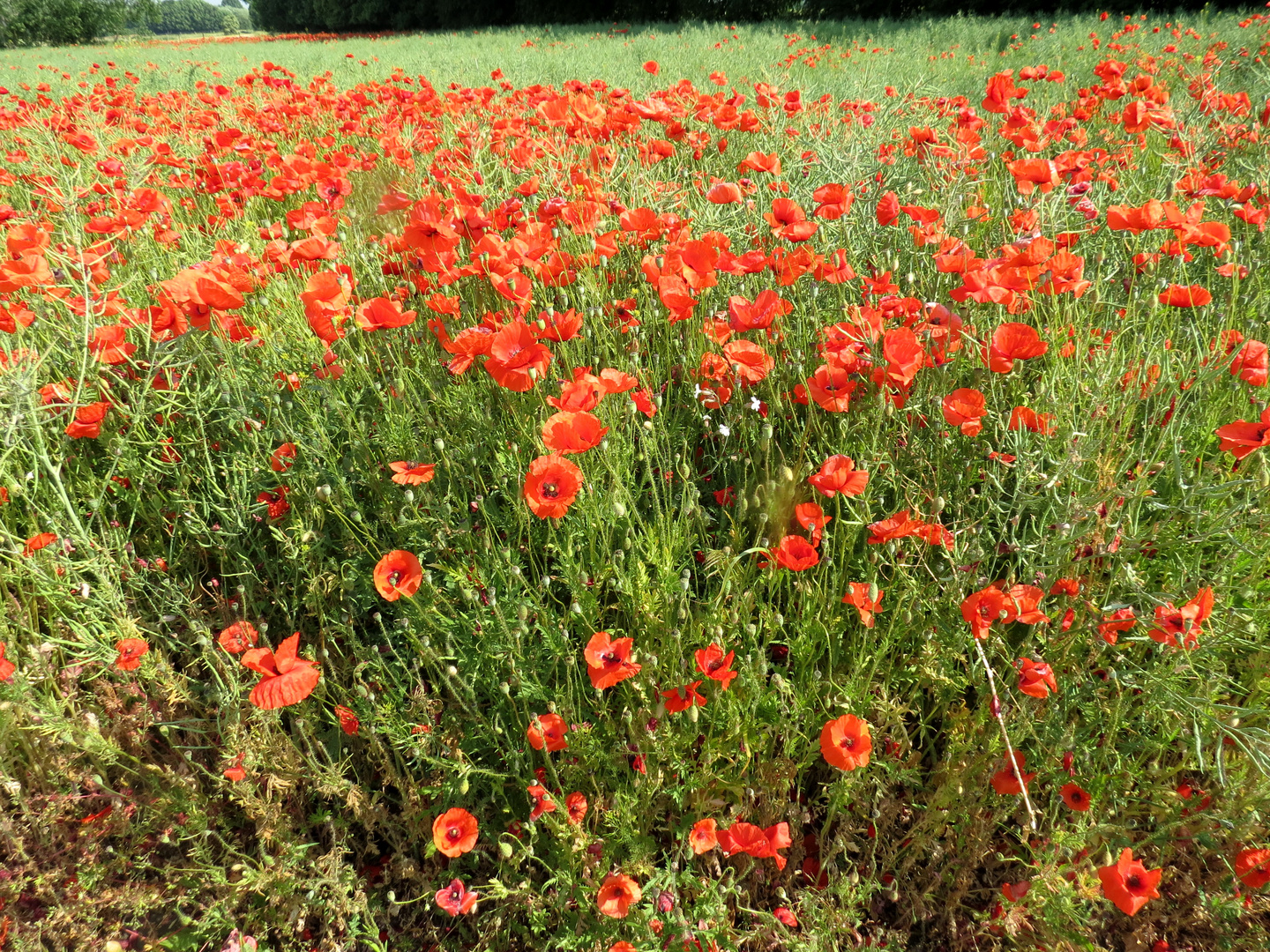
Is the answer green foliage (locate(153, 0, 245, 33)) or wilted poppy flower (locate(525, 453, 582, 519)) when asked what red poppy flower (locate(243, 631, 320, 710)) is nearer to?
wilted poppy flower (locate(525, 453, 582, 519))

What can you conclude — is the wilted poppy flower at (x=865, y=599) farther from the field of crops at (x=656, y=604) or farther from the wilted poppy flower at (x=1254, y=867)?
the wilted poppy flower at (x=1254, y=867)

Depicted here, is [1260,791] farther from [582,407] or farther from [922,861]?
[582,407]

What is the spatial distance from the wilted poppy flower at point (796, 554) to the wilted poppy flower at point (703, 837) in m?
0.54

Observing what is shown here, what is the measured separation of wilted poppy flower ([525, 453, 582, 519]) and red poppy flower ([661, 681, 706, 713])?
449mm

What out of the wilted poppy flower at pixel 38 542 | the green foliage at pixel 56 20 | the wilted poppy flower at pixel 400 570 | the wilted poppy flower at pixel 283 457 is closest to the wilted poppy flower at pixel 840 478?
the wilted poppy flower at pixel 400 570

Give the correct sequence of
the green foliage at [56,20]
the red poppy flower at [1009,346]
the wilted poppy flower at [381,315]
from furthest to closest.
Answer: the green foliage at [56,20], the wilted poppy flower at [381,315], the red poppy flower at [1009,346]

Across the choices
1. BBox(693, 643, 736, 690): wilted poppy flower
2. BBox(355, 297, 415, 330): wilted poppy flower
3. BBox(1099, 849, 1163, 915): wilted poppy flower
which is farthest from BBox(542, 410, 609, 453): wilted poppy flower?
BBox(1099, 849, 1163, 915): wilted poppy flower

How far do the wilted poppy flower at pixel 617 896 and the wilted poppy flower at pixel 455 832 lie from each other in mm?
283

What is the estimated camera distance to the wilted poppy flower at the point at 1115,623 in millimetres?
1403

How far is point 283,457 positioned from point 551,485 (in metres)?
1.03

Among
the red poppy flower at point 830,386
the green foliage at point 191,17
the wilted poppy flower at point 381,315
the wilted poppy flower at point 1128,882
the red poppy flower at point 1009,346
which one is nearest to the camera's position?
the wilted poppy flower at point 1128,882

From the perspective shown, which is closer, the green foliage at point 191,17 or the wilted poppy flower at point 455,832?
the wilted poppy flower at point 455,832

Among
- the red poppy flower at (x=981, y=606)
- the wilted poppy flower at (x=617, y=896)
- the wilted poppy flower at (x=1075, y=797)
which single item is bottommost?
the wilted poppy flower at (x=617, y=896)

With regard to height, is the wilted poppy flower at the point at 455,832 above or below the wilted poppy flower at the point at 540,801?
below
